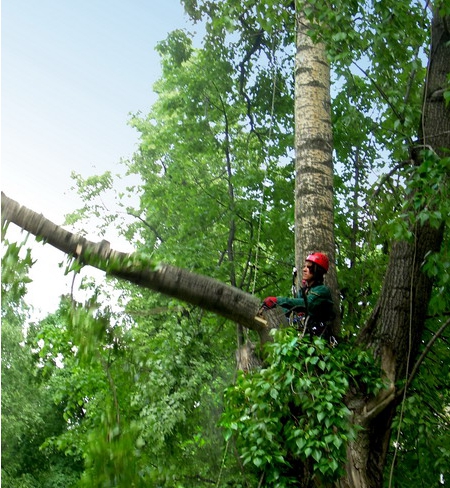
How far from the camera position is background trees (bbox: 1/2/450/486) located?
411cm

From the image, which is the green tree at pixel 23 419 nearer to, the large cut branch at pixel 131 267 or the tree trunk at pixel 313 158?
the tree trunk at pixel 313 158

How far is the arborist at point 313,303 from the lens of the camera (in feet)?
15.2

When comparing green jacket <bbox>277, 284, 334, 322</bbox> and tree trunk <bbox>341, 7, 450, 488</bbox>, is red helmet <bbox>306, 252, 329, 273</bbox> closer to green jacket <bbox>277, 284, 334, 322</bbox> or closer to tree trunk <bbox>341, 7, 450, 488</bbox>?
green jacket <bbox>277, 284, 334, 322</bbox>

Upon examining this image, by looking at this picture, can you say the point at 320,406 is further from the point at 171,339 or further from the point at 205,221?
the point at 205,221

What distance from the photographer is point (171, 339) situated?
339 inches

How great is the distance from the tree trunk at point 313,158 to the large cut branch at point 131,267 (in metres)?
1.29

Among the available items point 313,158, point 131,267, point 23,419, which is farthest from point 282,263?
point 23,419

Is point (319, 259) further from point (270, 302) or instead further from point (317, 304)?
point (270, 302)

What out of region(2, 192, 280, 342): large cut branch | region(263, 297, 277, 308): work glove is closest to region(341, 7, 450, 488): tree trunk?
region(263, 297, 277, 308): work glove

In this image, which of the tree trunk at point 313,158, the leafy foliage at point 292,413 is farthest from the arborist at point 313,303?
the leafy foliage at point 292,413

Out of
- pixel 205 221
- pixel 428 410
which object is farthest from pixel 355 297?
pixel 205 221

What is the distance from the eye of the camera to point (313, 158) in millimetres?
5457

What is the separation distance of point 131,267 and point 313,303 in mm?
1696

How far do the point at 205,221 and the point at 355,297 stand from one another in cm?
372
